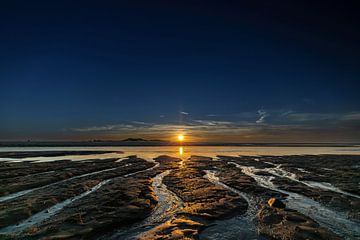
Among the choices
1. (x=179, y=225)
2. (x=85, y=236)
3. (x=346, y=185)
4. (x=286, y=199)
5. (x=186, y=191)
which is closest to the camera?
(x=85, y=236)

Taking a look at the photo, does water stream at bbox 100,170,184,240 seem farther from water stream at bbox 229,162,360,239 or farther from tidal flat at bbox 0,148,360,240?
water stream at bbox 229,162,360,239

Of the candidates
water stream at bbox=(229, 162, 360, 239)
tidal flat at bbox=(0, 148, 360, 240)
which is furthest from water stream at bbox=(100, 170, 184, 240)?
water stream at bbox=(229, 162, 360, 239)

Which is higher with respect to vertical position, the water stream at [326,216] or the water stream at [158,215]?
the water stream at [326,216]

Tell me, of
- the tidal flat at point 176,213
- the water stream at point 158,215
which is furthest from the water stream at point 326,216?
the water stream at point 158,215

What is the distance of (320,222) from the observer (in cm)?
1280

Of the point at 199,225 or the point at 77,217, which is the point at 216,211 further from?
the point at 77,217

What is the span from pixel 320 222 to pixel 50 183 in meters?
23.1

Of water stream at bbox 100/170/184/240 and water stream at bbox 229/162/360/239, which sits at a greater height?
water stream at bbox 229/162/360/239

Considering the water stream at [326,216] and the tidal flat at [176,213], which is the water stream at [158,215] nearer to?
the tidal flat at [176,213]

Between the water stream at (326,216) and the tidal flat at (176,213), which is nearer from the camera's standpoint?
the tidal flat at (176,213)

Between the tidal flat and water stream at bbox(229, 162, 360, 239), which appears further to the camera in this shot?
water stream at bbox(229, 162, 360, 239)

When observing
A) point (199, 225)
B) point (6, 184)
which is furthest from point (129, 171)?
point (199, 225)

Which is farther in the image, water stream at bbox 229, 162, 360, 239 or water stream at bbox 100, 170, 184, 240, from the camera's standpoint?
water stream at bbox 229, 162, 360, 239

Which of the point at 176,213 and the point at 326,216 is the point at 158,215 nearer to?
the point at 176,213
